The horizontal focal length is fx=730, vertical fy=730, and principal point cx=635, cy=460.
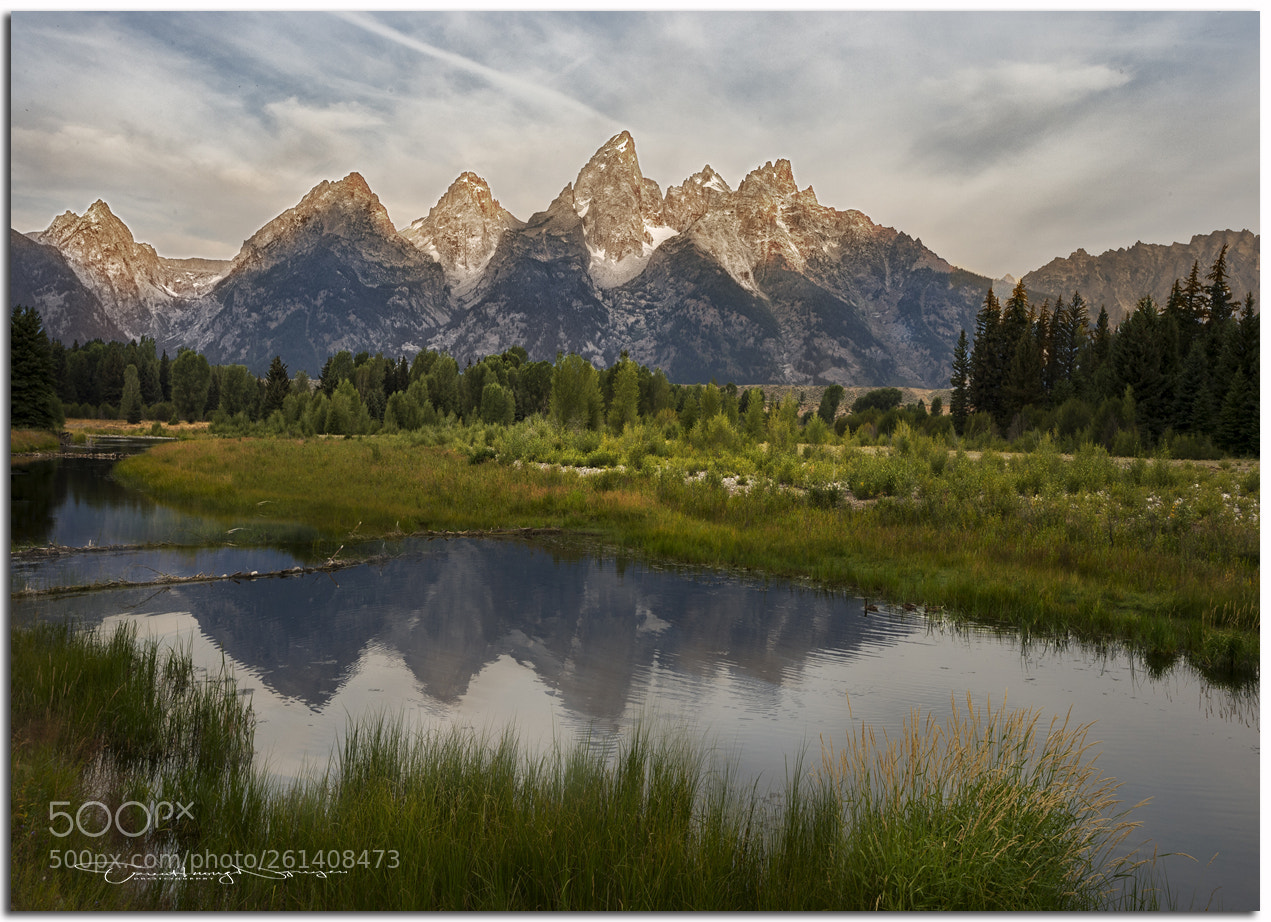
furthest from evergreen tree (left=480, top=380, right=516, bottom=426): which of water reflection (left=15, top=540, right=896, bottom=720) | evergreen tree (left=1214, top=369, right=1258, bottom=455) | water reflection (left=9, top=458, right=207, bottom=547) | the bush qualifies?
evergreen tree (left=1214, top=369, right=1258, bottom=455)

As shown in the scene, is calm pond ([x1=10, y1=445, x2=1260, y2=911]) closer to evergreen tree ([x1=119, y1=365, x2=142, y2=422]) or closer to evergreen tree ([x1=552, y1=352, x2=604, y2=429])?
evergreen tree ([x1=552, y1=352, x2=604, y2=429])

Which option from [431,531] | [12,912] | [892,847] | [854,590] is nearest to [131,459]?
[431,531]

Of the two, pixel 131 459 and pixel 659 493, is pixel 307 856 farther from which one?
pixel 131 459

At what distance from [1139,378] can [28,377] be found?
1701 inches

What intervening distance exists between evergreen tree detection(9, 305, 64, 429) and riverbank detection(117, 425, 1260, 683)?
6.72 metres

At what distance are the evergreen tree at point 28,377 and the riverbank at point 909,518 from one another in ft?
22.1

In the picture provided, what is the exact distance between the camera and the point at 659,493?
2584 cm

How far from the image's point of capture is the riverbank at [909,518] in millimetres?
12641

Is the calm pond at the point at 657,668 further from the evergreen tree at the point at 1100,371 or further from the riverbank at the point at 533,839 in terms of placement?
the evergreen tree at the point at 1100,371

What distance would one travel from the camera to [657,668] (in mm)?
10312

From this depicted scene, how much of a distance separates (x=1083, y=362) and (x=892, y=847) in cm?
6175

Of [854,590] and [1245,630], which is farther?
[854,590]

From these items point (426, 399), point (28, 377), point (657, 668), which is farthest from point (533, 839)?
point (426, 399)

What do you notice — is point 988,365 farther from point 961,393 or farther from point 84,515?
point 84,515
